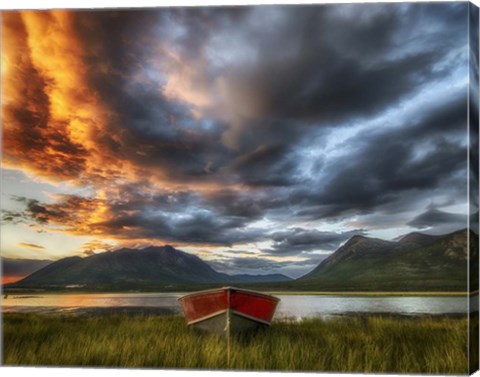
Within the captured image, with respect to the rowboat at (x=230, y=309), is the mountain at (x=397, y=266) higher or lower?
higher

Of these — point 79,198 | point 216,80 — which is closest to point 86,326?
point 79,198

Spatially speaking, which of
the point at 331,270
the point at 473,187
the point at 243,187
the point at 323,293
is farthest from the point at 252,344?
the point at 473,187

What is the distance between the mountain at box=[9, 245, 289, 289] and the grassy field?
59cm

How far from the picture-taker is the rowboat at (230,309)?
1502 cm

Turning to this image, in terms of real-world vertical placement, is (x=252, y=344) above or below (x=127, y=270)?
below

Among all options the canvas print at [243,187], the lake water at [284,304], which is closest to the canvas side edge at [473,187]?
the canvas print at [243,187]

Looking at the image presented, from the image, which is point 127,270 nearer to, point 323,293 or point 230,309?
point 230,309

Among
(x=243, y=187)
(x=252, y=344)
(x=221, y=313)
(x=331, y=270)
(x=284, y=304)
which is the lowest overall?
(x=252, y=344)

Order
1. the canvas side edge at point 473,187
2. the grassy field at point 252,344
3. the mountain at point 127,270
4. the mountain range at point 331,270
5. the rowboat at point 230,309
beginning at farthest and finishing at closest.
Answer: the mountain at point 127,270, the rowboat at point 230,309, the grassy field at point 252,344, the mountain range at point 331,270, the canvas side edge at point 473,187

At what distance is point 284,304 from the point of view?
15242 mm

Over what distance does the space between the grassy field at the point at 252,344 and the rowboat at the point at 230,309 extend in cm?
20

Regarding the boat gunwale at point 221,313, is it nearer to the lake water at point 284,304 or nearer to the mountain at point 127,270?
the lake water at point 284,304

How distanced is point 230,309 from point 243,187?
1.89 metres

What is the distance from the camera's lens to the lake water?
14.2 meters
